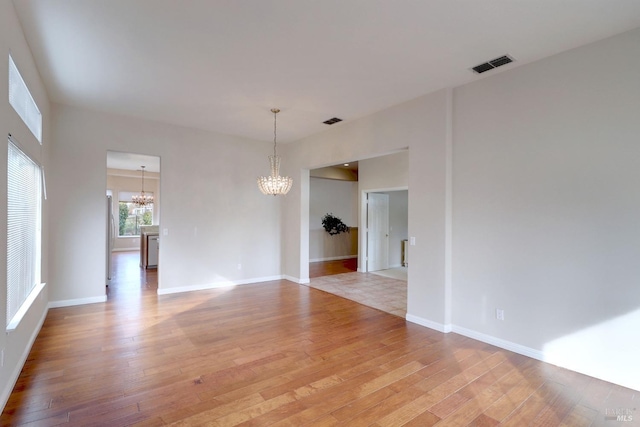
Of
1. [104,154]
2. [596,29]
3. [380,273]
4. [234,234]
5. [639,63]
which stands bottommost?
[380,273]

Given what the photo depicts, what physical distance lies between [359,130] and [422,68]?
6.09ft

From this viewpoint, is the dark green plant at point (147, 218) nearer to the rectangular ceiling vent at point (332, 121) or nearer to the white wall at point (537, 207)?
the rectangular ceiling vent at point (332, 121)

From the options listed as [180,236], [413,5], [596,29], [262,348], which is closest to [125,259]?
[180,236]

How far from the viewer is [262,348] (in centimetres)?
348

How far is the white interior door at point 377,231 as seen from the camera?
8289 millimetres

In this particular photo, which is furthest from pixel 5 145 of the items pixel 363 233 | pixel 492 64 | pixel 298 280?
pixel 363 233

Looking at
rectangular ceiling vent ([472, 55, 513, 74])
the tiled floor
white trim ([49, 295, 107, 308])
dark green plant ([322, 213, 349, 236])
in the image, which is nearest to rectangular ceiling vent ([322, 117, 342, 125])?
rectangular ceiling vent ([472, 55, 513, 74])

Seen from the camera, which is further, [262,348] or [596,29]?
[262,348]

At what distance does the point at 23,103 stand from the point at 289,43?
2743 millimetres

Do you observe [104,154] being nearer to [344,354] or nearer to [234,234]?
[234,234]

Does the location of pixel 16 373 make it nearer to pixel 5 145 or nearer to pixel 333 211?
pixel 5 145

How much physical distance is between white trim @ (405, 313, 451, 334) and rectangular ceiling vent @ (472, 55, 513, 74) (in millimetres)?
3060

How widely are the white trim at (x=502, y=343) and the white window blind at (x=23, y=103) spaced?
201 inches

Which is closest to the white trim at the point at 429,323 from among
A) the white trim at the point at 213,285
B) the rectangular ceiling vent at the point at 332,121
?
the rectangular ceiling vent at the point at 332,121
